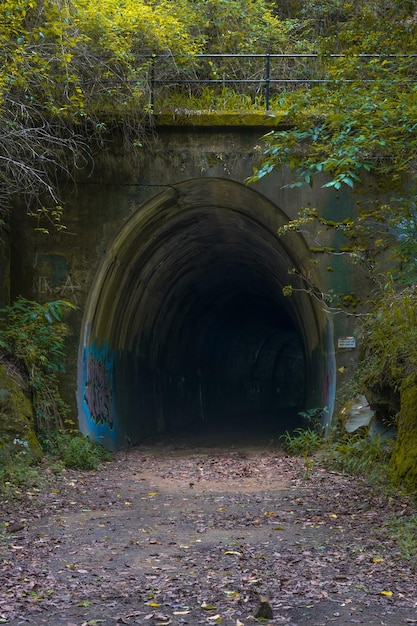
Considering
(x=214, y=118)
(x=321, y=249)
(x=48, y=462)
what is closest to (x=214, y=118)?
(x=214, y=118)

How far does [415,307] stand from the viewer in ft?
29.3

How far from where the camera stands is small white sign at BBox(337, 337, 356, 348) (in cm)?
1142

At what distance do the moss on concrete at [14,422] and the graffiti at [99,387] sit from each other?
6.15ft

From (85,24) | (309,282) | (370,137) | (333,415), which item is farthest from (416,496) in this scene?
(85,24)

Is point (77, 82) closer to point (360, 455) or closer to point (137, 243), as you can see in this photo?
point (137, 243)

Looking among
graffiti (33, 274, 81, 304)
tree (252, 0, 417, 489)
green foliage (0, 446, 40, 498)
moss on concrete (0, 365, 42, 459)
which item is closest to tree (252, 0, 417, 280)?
tree (252, 0, 417, 489)

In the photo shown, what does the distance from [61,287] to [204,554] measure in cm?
642

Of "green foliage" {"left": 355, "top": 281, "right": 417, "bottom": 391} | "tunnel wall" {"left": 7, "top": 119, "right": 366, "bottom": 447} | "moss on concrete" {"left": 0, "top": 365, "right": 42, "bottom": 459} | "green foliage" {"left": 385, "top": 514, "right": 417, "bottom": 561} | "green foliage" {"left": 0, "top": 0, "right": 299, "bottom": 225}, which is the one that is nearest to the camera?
"green foliage" {"left": 385, "top": 514, "right": 417, "bottom": 561}

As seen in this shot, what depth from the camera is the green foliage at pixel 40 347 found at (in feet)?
35.6

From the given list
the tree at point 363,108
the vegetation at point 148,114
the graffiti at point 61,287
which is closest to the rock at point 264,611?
the vegetation at point 148,114

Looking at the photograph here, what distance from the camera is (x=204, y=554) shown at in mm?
6215

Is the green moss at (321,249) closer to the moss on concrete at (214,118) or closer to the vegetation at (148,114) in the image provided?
the vegetation at (148,114)

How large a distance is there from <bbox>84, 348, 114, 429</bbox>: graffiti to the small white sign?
12.3 feet

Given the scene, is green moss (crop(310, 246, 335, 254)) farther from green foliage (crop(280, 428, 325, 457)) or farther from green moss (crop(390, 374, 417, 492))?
green moss (crop(390, 374, 417, 492))
